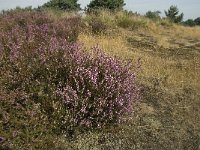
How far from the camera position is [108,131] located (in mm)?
5918

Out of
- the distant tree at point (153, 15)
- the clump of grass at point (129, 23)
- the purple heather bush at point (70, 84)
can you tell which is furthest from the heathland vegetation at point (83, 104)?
the distant tree at point (153, 15)

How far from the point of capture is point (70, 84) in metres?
5.95

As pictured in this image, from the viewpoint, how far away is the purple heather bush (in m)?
5.68

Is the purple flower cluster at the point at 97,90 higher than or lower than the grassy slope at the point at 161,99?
higher

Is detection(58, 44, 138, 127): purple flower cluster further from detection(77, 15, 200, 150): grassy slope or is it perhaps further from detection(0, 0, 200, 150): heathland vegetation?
detection(77, 15, 200, 150): grassy slope

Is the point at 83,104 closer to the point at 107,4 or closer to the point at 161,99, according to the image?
the point at 161,99

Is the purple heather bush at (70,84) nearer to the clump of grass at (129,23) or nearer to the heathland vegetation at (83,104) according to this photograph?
the heathland vegetation at (83,104)

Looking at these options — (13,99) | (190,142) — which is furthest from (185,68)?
(13,99)

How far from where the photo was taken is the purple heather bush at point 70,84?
5676 mm

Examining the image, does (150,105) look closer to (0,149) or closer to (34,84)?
(34,84)

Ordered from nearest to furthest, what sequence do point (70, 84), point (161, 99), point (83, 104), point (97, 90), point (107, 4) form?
point (83, 104), point (97, 90), point (70, 84), point (161, 99), point (107, 4)

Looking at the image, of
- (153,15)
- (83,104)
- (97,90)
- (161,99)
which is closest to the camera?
(83,104)

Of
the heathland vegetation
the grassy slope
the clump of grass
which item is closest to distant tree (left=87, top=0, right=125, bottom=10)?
the clump of grass

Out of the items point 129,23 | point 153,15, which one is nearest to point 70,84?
point 129,23
